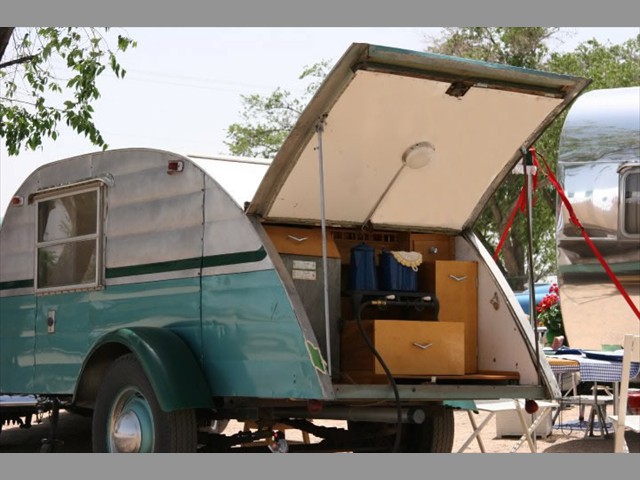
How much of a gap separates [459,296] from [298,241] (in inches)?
51.4

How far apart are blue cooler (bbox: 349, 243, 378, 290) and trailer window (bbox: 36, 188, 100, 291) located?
1719mm

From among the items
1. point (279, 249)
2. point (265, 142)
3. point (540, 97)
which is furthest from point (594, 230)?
point (265, 142)

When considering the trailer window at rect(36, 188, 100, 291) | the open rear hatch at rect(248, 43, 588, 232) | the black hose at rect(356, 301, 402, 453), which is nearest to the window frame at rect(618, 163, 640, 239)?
the open rear hatch at rect(248, 43, 588, 232)

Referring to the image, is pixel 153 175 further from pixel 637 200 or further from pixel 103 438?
pixel 637 200

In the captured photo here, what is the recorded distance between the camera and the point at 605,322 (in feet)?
39.5

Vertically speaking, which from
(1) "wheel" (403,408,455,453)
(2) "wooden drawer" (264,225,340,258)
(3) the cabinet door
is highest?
(2) "wooden drawer" (264,225,340,258)

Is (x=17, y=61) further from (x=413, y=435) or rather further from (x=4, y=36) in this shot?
(x=413, y=435)

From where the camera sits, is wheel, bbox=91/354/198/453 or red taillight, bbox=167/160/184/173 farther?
red taillight, bbox=167/160/184/173

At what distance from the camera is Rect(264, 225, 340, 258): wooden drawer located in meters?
7.33

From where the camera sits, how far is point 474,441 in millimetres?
11789

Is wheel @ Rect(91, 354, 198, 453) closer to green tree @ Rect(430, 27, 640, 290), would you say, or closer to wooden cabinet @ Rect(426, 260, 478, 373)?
wooden cabinet @ Rect(426, 260, 478, 373)

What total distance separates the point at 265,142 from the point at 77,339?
1127 inches

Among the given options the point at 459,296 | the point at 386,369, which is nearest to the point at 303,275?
the point at 386,369

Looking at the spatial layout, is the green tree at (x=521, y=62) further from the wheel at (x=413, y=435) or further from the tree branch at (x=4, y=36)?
the wheel at (x=413, y=435)
